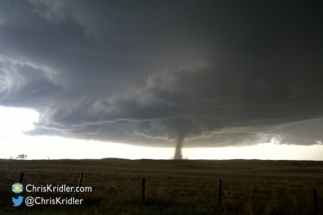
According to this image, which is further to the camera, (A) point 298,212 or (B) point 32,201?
(B) point 32,201

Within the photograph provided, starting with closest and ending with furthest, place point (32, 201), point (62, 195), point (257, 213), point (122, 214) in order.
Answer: point (122, 214) < point (257, 213) < point (32, 201) < point (62, 195)

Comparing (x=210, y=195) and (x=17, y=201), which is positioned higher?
(x=17, y=201)

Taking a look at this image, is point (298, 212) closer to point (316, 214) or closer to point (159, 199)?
point (316, 214)

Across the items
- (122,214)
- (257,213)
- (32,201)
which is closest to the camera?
(122,214)

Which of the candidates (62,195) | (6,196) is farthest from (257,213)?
(6,196)

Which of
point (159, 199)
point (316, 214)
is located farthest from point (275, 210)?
point (159, 199)

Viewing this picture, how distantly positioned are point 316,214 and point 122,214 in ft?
35.5

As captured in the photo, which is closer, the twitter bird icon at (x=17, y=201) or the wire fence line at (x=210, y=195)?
the twitter bird icon at (x=17, y=201)

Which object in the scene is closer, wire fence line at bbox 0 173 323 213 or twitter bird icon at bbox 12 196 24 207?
twitter bird icon at bbox 12 196 24 207

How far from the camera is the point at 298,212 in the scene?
14039 mm

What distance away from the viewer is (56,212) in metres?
14.4

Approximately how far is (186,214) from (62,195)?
29.8 ft

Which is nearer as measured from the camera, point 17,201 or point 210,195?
point 17,201

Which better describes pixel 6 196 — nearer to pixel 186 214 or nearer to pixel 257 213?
pixel 186 214
